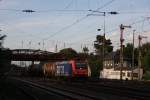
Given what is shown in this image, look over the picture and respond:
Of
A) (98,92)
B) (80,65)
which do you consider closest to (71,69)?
(80,65)

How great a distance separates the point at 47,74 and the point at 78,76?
985 inches

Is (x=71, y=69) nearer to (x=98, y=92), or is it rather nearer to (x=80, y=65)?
(x=80, y=65)

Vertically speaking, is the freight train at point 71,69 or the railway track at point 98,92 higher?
the freight train at point 71,69

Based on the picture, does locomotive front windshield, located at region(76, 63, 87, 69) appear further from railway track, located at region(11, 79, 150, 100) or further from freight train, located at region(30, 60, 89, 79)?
railway track, located at region(11, 79, 150, 100)

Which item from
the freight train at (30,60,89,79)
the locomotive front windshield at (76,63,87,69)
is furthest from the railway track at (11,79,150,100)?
the locomotive front windshield at (76,63,87,69)

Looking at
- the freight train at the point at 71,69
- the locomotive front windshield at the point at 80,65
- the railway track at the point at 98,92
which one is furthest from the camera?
the locomotive front windshield at the point at 80,65

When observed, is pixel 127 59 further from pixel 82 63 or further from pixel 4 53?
pixel 4 53

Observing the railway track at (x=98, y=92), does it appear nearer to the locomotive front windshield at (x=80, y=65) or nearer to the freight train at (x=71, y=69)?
the freight train at (x=71, y=69)

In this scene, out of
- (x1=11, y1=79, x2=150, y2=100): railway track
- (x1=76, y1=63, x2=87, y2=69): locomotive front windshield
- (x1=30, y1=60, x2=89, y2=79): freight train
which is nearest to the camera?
(x1=11, y1=79, x2=150, y2=100): railway track

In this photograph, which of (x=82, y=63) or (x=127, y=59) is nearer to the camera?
(x=82, y=63)

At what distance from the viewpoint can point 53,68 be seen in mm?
78062

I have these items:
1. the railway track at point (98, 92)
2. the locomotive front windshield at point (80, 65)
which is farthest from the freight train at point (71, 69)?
the railway track at point (98, 92)

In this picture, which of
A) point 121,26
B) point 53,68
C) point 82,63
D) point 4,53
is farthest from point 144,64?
point 4,53

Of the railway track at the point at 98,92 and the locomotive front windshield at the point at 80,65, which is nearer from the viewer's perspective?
the railway track at the point at 98,92
